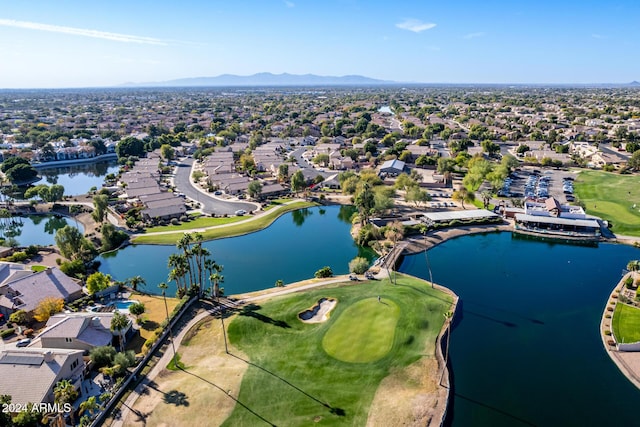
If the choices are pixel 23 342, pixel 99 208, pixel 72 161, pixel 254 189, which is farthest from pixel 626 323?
pixel 72 161

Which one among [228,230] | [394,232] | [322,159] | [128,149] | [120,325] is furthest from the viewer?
[128,149]

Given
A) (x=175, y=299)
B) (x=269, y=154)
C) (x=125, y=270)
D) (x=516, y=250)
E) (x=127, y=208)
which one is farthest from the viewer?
(x=269, y=154)

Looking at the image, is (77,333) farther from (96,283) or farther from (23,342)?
(96,283)

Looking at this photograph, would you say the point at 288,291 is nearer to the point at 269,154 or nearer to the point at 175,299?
the point at 175,299

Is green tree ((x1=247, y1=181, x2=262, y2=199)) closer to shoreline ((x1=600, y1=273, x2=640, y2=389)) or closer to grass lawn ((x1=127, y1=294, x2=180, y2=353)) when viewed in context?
grass lawn ((x1=127, y1=294, x2=180, y2=353))

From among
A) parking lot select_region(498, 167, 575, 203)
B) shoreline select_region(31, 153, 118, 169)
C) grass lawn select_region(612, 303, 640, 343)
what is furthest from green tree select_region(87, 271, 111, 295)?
shoreline select_region(31, 153, 118, 169)

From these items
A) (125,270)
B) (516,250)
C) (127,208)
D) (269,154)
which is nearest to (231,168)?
(269,154)
